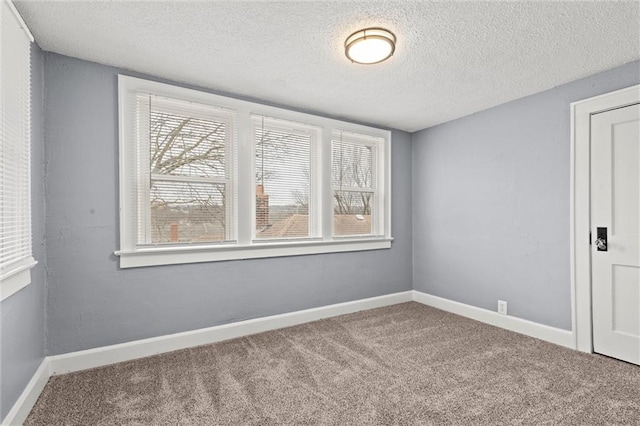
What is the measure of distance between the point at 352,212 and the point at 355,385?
7.40 ft

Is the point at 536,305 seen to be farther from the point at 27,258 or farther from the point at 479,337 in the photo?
the point at 27,258

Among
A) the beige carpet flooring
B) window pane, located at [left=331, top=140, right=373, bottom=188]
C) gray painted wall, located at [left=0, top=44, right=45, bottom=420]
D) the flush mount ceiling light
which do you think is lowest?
the beige carpet flooring

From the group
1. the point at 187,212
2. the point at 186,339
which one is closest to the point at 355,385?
the point at 186,339

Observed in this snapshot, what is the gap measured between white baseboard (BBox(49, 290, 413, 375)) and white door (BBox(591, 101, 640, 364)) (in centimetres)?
228

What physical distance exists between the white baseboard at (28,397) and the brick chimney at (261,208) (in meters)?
1.98

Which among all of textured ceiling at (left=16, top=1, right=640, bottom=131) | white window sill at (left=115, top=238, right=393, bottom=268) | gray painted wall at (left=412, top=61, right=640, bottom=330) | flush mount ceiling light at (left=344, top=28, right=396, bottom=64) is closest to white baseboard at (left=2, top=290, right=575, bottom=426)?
gray painted wall at (left=412, top=61, right=640, bottom=330)

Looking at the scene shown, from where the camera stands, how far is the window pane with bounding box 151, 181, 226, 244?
2877 millimetres

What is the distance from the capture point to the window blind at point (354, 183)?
4031 mm

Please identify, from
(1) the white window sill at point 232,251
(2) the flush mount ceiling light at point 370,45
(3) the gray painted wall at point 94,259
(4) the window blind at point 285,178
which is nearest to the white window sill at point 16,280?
(3) the gray painted wall at point 94,259

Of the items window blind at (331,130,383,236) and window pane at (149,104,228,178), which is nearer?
window pane at (149,104,228,178)

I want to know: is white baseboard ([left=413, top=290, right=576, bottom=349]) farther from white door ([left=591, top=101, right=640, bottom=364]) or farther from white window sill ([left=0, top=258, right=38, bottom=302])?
white window sill ([left=0, top=258, right=38, bottom=302])

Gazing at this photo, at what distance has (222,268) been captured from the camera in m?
3.14

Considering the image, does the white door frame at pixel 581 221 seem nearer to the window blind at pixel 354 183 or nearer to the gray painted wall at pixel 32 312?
the window blind at pixel 354 183

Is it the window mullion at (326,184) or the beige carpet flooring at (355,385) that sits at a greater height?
the window mullion at (326,184)
